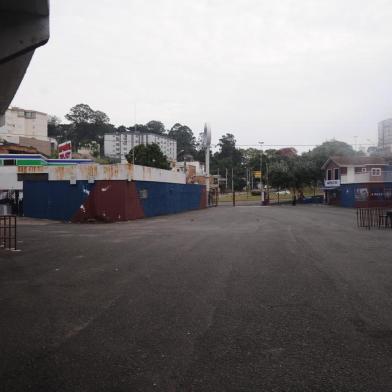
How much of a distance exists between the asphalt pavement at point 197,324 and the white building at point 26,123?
100517mm

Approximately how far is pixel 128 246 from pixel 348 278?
728cm

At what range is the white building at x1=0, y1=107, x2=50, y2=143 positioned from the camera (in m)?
100

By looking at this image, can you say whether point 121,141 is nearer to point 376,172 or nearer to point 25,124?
point 25,124

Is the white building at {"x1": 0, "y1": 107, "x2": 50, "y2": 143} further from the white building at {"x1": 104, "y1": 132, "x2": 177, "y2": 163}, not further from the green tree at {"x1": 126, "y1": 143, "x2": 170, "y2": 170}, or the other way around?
the green tree at {"x1": 126, "y1": 143, "x2": 170, "y2": 170}

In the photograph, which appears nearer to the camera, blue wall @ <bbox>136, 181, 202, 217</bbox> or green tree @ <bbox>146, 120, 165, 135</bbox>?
blue wall @ <bbox>136, 181, 202, 217</bbox>

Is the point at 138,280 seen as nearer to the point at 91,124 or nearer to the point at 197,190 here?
the point at 197,190

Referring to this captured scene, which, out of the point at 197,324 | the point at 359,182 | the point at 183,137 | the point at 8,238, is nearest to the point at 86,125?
the point at 183,137

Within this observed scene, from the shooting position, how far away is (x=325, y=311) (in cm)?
567

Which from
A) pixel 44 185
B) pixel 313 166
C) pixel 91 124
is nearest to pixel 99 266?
pixel 44 185

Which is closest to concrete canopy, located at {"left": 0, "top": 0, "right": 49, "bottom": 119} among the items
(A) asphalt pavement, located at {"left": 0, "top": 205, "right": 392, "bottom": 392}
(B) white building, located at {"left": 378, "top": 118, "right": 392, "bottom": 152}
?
(A) asphalt pavement, located at {"left": 0, "top": 205, "right": 392, "bottom": 392}

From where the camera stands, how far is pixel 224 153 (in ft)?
474

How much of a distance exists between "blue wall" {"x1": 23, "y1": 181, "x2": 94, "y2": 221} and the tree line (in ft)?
76.1

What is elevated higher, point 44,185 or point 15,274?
point 44,185

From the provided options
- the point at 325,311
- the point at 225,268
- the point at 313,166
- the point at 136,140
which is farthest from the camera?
the point at 136,140
